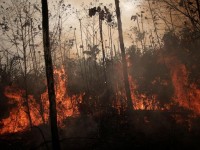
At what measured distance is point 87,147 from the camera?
16422 millimetres

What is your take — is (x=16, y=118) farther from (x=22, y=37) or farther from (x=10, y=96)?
(x=22, y=37)

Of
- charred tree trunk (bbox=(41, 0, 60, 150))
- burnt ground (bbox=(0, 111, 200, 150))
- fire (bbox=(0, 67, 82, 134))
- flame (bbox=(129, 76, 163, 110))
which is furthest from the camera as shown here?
flame (bbox=(129, 76, 163, 110))

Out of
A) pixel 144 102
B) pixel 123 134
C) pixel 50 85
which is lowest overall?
pixel 123 134

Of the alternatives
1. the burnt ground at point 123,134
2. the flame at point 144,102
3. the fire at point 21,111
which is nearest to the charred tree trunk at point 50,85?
the burnt ground at point 123,134

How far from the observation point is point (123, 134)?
17641mm

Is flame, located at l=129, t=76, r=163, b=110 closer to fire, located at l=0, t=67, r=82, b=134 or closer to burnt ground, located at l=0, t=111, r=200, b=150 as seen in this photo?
fire, located at l=0, t=67, r=82, b=134

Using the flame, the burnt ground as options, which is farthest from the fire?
the flame

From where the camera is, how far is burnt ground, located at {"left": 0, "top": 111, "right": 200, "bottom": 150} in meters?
16.0

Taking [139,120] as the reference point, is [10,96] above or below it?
above

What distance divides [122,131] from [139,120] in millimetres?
1911

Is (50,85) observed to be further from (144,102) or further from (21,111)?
(144,102)

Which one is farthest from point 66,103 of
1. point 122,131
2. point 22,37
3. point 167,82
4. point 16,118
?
point 122,131

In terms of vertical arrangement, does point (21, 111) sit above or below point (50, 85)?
below

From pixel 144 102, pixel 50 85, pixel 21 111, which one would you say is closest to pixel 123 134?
pixel 50 85
